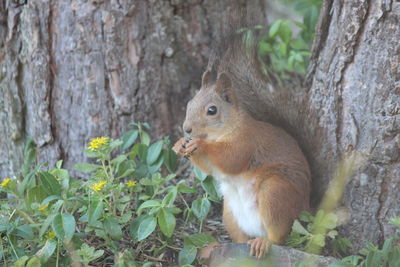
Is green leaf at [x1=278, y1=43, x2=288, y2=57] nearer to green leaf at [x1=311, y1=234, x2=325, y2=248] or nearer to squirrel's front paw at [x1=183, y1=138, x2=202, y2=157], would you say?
squirrel's front paw at [x1=183, y1=138, x2=202, y2=157]

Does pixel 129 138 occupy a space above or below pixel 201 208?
above

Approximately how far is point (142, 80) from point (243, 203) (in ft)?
2.47

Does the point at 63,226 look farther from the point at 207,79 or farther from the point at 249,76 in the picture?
the point at 249,76

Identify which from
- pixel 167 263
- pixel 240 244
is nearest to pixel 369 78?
pixel 240 244

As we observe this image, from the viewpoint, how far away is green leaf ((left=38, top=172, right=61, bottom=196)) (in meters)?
2.02

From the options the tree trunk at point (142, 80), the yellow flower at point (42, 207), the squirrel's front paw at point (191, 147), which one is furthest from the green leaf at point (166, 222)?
the tree trunk at point (142, 80)

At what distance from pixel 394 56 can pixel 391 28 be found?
0.09 meters

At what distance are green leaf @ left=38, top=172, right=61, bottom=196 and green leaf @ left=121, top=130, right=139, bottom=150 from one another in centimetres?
38

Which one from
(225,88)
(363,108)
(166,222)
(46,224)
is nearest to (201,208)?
(166,222)

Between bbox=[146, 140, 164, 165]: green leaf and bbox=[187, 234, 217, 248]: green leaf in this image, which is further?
bbox=[146, 140, 164, 165]: green leaf

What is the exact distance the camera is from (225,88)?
217 centimetres

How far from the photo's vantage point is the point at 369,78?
198 centimetres

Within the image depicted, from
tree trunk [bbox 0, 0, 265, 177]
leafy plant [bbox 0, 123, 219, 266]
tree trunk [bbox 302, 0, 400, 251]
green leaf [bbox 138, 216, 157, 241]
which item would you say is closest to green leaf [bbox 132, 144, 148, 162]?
leafy plant [bbox 0, 123, 219, 266]

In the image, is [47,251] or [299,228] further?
[299,228]
